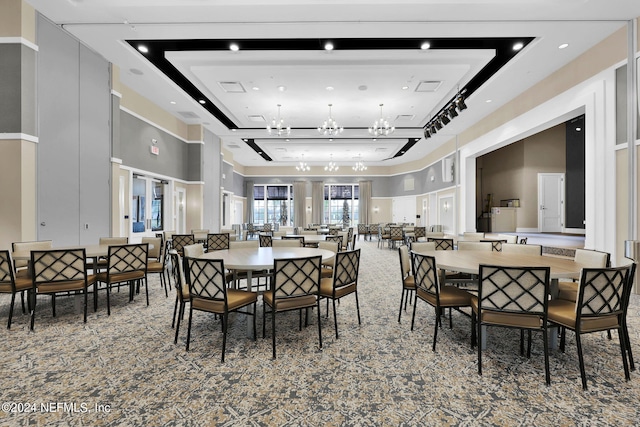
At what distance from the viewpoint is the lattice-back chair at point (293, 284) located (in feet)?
9.03

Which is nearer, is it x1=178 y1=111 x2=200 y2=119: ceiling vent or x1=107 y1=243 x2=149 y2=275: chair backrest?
x1=107 y1=243 x2=149 y2=275: chair backrest

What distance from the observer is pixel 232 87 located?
6922 mm

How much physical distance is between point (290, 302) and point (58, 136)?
5175 mm

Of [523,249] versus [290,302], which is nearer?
[290,302]

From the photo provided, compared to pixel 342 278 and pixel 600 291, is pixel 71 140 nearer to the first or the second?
pixel 342 278

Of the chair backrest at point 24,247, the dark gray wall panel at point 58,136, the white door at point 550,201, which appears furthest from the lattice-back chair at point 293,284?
the white door at point 550,201

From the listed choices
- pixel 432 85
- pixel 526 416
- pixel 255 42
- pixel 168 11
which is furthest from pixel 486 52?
pixel 526 416

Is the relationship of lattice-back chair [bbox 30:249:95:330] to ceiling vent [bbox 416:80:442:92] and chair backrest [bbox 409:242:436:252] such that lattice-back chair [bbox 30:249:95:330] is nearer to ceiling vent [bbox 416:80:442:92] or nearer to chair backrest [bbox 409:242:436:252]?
chair backrest [bbox 409:242:436:252]

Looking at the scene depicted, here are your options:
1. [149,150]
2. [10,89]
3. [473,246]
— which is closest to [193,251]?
[10,89]

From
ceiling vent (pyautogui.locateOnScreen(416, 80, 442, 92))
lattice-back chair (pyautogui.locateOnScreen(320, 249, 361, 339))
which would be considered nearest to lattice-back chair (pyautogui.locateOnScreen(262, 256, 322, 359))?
lattice-back chair (pyautogui.locateOnScreen(320, 249, 361, 339))

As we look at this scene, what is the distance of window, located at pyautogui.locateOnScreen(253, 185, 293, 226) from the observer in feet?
61.6

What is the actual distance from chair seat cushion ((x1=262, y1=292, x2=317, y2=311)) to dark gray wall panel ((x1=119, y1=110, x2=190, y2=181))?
6.00m

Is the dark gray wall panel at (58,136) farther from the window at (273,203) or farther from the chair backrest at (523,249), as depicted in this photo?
the window at (273,203)

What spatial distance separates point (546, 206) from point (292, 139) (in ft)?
35.0
